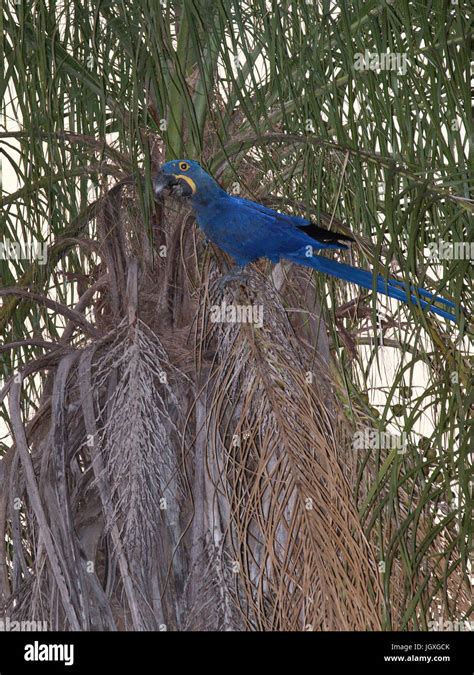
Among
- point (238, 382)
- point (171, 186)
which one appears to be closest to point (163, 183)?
point (171, 186)

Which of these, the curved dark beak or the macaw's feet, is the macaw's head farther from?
the macaw's feet

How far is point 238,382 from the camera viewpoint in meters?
1.11

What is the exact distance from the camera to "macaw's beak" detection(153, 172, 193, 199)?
114cm

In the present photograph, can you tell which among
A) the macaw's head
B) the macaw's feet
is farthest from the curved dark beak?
the macaw's feet

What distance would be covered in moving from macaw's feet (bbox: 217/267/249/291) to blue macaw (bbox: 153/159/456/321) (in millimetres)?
20

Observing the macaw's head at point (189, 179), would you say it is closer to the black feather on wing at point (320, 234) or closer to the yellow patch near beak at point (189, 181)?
the yellow patch near beak at point (189, 181)

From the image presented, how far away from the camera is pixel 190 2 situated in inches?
44.8

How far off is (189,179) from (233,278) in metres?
0.15

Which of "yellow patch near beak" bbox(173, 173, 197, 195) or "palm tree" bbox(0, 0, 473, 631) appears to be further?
"yellow patch near beak" bbox(173, 173, 197, 195)

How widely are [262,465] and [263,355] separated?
124mm

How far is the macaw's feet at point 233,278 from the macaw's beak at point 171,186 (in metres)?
0.12

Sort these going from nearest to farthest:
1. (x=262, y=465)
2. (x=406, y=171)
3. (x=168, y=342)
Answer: (x=262, y=465) → (x=406, y=171) → (x=168, y=342)
